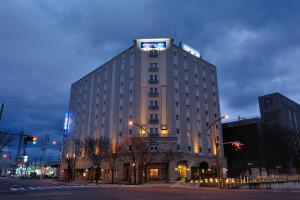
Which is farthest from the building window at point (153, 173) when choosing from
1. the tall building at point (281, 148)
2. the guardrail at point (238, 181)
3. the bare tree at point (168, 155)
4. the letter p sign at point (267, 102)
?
the letter p sign at point (267, 102)

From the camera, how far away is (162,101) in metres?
61.4

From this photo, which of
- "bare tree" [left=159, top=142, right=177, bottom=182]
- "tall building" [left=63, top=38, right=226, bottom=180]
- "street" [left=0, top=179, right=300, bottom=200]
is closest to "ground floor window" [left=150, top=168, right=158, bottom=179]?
"tall building" [left=63, top=38, right=226, bottom=180]

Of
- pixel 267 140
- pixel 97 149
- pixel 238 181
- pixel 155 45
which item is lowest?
pixel 238 181

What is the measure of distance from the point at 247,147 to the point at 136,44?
42.7 meters

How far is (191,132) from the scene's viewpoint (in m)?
62.7

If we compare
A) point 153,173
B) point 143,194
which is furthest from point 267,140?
point 143,194

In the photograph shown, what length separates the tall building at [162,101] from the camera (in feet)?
196

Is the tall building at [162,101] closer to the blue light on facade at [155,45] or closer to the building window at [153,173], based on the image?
the blue light on facade at [155,45]

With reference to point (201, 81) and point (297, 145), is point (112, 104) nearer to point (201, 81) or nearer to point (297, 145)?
point (201, 81)

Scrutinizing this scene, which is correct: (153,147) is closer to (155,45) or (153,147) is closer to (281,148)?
(155,45)

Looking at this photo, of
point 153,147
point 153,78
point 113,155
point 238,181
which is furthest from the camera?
point 153,78

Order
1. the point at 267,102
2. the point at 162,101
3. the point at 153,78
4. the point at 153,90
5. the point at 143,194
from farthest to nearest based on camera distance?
1. the point at 267,102
2. the point at 153,78
3. the point at 153,90
4. the point at 162,101
5. the point at 143,194

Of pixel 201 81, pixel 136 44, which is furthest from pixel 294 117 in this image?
pixel 136 44

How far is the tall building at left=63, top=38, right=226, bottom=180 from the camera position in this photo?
59875 mm
